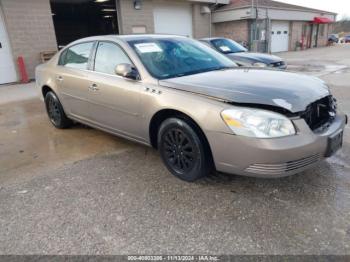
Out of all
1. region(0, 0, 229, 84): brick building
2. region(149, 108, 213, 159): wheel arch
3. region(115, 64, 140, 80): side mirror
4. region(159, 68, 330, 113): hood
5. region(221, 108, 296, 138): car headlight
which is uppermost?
region(0, 0, 229, 84): brick building

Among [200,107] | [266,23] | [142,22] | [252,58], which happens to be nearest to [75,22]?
[142,22]

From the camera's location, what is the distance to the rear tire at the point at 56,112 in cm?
487

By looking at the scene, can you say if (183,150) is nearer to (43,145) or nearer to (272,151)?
(272,151)

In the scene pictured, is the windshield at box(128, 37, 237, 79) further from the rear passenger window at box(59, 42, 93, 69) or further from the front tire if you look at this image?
the rear passenger window at box(59, 42, 93, 69)

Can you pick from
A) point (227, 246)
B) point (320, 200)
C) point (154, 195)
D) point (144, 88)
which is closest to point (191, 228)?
point (227, 246)

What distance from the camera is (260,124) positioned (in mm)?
2412

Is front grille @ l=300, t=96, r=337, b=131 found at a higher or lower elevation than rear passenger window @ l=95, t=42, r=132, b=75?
lower

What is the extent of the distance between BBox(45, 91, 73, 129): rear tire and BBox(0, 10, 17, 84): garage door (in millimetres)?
7060

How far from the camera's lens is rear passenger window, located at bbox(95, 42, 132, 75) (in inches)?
141

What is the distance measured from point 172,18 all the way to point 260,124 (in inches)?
619

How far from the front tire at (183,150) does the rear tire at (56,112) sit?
2.41m

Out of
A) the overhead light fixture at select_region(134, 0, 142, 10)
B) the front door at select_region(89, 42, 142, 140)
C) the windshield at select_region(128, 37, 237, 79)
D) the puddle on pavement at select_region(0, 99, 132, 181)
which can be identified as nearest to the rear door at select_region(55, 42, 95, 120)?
the front door at select_region(89, 42, 142, 140)

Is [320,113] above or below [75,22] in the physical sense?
below

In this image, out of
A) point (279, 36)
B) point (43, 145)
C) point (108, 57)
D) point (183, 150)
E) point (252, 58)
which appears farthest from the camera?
point (279, 36)
